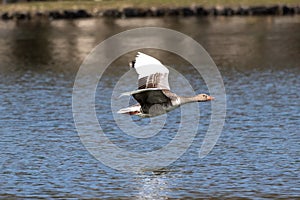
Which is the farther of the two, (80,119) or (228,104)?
(228,104)

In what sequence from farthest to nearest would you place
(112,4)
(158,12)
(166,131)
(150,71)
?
1. (112,4)
2. (158,12)
3. (166,131)
4. (150,71)

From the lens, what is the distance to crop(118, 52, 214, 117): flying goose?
77.2 ft

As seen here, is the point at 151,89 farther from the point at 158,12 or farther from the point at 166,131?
the point at 158,12

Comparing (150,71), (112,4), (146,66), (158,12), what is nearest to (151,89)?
(150,71)

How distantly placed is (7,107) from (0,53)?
20697 mm

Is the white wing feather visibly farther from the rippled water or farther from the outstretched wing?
the rippled water

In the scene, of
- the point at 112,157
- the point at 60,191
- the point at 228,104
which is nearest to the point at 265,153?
the point at 112,157

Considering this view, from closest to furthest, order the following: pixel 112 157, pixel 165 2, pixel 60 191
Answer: pixel 60 191 → pixel 112 157 → pixel 165 2

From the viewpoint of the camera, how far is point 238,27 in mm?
67438

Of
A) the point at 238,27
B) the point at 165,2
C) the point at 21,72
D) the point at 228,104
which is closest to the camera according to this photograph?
the point at 228,104

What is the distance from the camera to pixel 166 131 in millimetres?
31094

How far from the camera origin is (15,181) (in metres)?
24.8

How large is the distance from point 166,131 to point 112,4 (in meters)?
51.3

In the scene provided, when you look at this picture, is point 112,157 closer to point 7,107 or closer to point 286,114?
point 286,114
